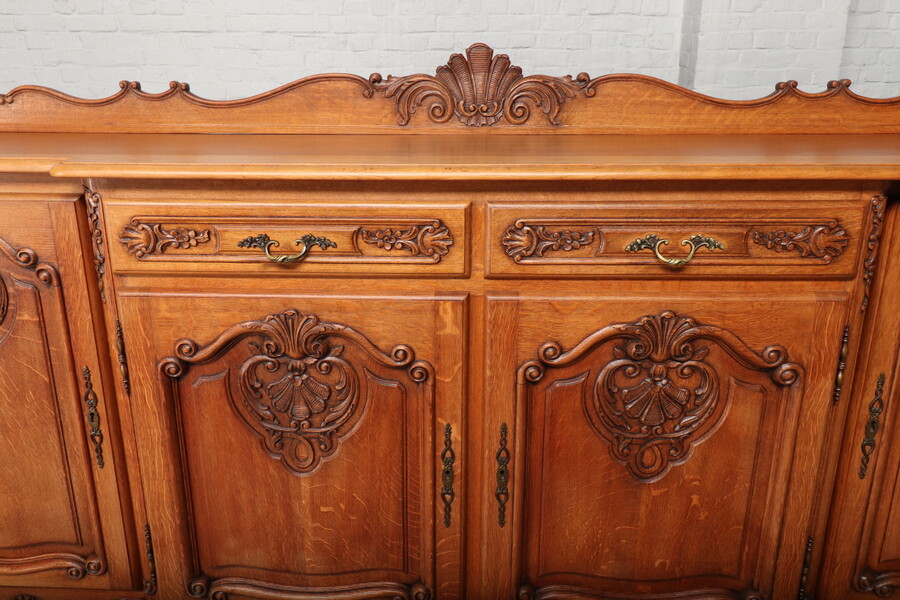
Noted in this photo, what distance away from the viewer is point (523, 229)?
0.90 meters

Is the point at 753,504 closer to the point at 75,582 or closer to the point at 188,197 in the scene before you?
the point at 188,197

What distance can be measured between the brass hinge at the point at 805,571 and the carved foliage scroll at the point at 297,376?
2.25 feet

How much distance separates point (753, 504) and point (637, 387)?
11.3 inches

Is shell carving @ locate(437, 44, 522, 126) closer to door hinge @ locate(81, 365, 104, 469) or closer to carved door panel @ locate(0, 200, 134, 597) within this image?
carved door panel @ locate(0, 200, 134, 597)

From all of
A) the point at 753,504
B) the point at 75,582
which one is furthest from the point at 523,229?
the point at 75,582

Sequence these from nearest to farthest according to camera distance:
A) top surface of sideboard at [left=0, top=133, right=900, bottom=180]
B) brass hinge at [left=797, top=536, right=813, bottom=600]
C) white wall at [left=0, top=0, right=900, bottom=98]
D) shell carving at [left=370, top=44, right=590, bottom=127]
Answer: top surface of sideboard at [left=0, top=133, right=900, bottom=180] → brass hinge at [left=797, top=536, right=813, bottom=600] → shell carving at [left=370, top=44, right=590, bottom=127] → white wall at [left=0, top=0, right=900, bottom=98]

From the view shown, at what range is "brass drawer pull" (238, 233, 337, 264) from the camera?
903 millimetres

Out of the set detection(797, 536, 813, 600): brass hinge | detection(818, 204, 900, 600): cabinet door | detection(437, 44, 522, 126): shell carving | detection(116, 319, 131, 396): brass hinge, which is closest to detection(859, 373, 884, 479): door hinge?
detection(818, 204, 900, 600): cabinet door

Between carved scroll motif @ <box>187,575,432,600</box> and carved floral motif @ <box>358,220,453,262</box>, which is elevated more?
carved floral motif @ <box>358,220,453,262</box>

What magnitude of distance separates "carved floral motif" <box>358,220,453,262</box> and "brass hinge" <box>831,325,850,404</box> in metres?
0.59

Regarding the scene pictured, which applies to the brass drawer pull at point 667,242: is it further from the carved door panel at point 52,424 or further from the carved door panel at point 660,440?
the carved door panel at point 52,424

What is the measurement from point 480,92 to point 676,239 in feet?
1.57

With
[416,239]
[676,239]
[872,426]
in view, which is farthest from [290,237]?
[872,426]

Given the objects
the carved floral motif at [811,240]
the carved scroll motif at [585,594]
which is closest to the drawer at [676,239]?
the carved floral motif at [811,240]
